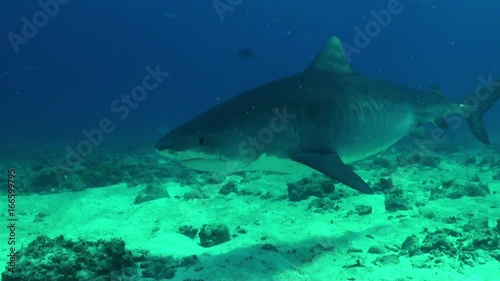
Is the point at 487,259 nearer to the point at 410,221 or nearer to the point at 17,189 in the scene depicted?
the point at 410,221

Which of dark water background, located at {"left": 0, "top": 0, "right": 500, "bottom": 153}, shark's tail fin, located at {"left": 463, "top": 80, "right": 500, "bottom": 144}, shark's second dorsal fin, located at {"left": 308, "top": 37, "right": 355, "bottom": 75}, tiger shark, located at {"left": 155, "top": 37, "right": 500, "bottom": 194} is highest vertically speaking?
dark water background, located at {"left": 0, "top": 0, "right": 500, "bottom": 153}

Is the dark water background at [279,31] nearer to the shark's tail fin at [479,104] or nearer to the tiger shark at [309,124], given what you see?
the shark's tail fin at [479,104]

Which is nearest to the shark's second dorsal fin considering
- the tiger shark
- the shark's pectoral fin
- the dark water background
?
the tiger shark

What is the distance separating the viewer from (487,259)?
193 inches

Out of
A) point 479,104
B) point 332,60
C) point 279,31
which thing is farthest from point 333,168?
point 279,31

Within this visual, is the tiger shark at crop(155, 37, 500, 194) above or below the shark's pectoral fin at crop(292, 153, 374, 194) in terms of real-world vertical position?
above

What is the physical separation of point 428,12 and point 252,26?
81.2 m

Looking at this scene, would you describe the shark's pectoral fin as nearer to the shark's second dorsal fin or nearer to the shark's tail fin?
the shark's second dorsal fin

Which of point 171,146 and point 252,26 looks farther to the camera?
point 252,26

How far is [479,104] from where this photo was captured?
342 inches

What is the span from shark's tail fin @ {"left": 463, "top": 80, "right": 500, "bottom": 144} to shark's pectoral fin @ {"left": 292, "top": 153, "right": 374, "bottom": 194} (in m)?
5.06

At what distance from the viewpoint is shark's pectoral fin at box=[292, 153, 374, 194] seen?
4.66 m

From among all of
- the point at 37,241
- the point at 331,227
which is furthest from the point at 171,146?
the point at 331,227

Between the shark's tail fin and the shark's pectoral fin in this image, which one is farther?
the shark's tail fin
